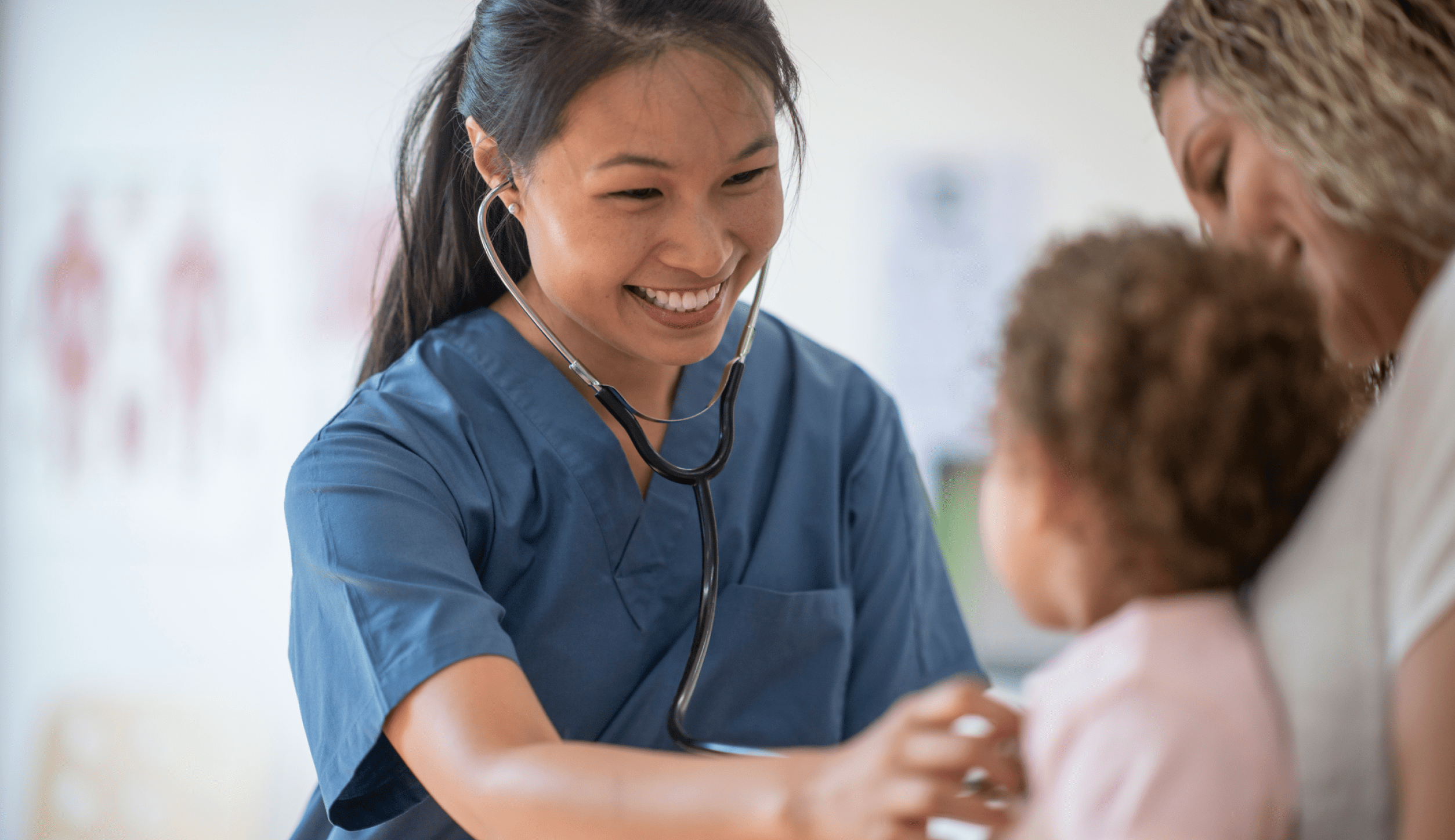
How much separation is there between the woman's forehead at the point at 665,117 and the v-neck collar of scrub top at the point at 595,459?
22 cm

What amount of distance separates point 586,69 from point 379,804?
2.01 feet

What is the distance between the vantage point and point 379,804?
2.92ft

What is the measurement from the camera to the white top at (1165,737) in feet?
1.52

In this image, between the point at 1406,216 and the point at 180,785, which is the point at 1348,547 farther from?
the point at 180,785

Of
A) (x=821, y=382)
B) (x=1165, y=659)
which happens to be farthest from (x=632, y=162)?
(x=1165, y=659)

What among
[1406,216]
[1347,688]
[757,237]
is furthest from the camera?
[757,237]

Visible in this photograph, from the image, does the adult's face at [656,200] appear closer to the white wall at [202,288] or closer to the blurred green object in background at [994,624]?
the blurred green object in background at [994,624]

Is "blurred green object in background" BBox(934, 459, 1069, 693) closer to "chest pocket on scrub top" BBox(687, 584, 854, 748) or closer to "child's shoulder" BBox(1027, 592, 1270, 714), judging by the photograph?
"chest pocket on scrub top" BBox(687, 584, 854, 748)

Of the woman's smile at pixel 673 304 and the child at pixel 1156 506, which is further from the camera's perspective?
the woman's smile at pixel 673 304

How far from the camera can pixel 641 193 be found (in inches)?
38.4

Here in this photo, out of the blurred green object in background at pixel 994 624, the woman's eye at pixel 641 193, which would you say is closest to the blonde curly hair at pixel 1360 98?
the woman's eye at pixel 641 193

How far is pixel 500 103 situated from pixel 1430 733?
0.86 meters

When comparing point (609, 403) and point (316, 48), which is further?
point (316, 48)

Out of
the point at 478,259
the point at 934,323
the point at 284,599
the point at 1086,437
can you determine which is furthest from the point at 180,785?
the point at 1086,437
